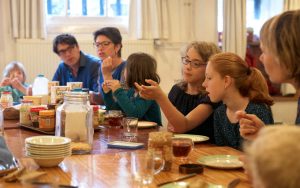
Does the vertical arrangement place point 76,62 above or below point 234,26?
below

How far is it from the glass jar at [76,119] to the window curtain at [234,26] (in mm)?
3415

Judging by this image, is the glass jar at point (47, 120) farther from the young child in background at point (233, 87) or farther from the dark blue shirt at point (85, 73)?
the dark blue shirt at point (85, 73)

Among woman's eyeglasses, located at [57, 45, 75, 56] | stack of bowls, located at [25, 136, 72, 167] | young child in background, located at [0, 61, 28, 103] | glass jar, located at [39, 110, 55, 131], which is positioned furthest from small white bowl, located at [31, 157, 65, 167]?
woman's eyeglasses, located at [57, 45, 75, 56]

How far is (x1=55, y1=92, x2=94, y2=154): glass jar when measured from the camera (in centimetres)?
205

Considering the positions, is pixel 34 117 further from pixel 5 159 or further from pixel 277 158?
pixel 277 158

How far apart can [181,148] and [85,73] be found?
2613mm

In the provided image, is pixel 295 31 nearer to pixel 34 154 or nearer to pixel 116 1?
pixel 34 154

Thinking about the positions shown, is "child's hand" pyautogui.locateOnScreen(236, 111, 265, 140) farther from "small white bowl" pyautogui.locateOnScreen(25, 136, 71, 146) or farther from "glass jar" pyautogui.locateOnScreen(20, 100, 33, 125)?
"glass jar" pyautogui.locateOnScreen(20, 100, 33, 125)

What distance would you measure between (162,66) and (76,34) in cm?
101

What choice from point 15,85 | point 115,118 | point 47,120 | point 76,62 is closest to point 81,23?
point 76,62

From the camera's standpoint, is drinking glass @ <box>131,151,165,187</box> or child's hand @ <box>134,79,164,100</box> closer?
drinking glass @ <box>131,151,165,187</box>

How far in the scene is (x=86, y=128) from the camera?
2.07 m

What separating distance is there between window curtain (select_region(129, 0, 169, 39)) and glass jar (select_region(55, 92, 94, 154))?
3.10m

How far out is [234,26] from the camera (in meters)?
5.25
